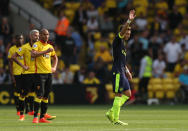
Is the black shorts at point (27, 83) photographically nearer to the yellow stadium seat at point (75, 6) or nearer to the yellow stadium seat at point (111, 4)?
the yellow stadium seat at point (75, 6)

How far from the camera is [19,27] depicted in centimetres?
2866

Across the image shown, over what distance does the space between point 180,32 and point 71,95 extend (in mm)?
6889

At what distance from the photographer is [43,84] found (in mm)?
15125

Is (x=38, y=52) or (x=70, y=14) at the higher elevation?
(x=70, y=14)

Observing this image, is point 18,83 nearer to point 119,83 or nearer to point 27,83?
point 27,83

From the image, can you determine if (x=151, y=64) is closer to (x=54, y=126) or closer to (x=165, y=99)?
(x=165, y=99)

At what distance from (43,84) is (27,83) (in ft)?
4.84

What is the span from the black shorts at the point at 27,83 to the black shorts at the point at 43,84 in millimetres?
325

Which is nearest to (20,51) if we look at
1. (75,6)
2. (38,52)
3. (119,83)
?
(38,52)

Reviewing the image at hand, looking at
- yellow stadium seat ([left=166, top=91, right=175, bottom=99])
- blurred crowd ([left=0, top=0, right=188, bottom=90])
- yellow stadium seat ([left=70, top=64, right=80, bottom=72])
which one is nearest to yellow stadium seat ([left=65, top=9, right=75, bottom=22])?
blurred crowd ([left=0, top=0, right=188, bottom=90])

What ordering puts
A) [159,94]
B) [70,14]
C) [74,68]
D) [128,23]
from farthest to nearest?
[70,14] < [159,94] < [74,68] < [128,23]

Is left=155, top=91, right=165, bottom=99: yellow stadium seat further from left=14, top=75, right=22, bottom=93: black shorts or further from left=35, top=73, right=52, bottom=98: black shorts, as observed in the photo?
left=35, top=73, right=52, bottom=98: black shorts

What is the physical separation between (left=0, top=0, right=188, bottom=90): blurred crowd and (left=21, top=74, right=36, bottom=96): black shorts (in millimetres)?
8502

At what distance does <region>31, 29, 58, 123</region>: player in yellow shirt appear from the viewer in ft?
49.5
